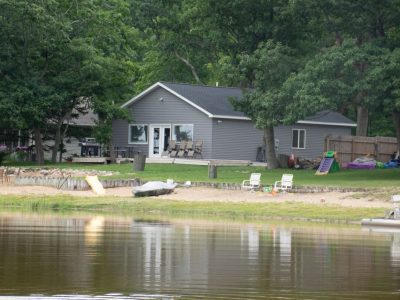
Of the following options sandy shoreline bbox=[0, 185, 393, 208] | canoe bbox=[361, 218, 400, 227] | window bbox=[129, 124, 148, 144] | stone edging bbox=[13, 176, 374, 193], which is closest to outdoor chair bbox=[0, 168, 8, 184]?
stone edging bbox=[13, 176, 374, 193]

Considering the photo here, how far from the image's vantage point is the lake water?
62.5ft

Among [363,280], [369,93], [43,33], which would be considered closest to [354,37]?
[369,93]

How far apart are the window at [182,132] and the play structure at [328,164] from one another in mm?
9644

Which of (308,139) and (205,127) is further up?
(205,127)

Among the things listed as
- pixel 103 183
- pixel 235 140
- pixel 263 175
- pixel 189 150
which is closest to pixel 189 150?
pixel 189 150

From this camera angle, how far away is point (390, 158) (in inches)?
2616

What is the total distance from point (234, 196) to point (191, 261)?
21986mm

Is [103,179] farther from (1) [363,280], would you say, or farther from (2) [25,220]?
(1) [363,280]

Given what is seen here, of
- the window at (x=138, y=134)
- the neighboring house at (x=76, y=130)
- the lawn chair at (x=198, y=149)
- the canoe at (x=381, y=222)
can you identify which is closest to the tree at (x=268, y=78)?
the lawn chair at (x=198, y=149)

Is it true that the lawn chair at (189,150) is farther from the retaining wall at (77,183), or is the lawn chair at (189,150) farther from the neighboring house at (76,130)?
the retaining wall at (77,183)

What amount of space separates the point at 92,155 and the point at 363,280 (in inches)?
2035

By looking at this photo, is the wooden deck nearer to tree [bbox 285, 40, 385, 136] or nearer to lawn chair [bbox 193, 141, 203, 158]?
lawn chair [bbox 193, 141, 203, 158]

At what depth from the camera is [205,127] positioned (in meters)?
64.9

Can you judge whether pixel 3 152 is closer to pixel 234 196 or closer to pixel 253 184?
pixel 253 184
